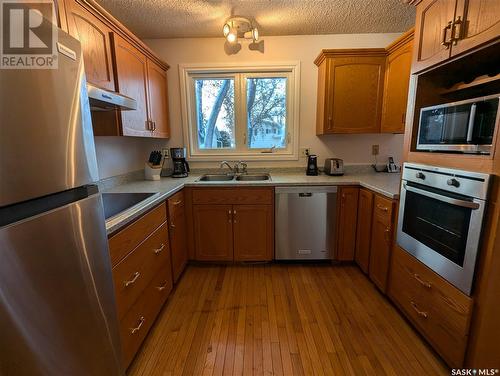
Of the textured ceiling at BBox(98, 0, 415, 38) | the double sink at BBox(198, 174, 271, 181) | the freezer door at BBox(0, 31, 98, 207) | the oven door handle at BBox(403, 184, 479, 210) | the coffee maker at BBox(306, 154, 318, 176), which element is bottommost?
the double sink at BBox(198, 174, 271, 181)

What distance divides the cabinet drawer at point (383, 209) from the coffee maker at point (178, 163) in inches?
75.0

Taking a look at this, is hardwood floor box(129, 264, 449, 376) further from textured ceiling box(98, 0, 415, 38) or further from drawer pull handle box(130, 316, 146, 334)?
textured ceiling box(98, 0, 415, 38)

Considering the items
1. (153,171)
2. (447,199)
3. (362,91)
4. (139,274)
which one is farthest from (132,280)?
(362,91)

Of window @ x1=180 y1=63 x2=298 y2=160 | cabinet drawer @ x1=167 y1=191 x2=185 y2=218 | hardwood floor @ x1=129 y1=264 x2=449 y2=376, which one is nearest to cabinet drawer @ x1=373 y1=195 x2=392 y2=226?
hardwood floor @ x1=129 y1=264 x2=449 y2=376

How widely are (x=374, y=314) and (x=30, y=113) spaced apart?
7.14 feet

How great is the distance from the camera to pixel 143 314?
4.78 ft

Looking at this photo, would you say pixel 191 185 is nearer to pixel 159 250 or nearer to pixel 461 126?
pixel 159 250

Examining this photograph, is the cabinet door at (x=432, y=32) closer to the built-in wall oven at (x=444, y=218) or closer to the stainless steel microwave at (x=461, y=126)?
the stainless steel microwave at (x=461, y=126)

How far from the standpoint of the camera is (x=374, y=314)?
1745 millimetres

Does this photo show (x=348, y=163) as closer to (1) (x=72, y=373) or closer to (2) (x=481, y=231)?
(2) (x=481, y=231)

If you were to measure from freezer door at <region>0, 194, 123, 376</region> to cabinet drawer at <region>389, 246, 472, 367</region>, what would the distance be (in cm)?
165

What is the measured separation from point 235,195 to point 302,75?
1558mm

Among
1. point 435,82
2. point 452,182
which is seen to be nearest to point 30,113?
point 452,182

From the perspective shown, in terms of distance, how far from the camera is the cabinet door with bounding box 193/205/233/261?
233 cm
